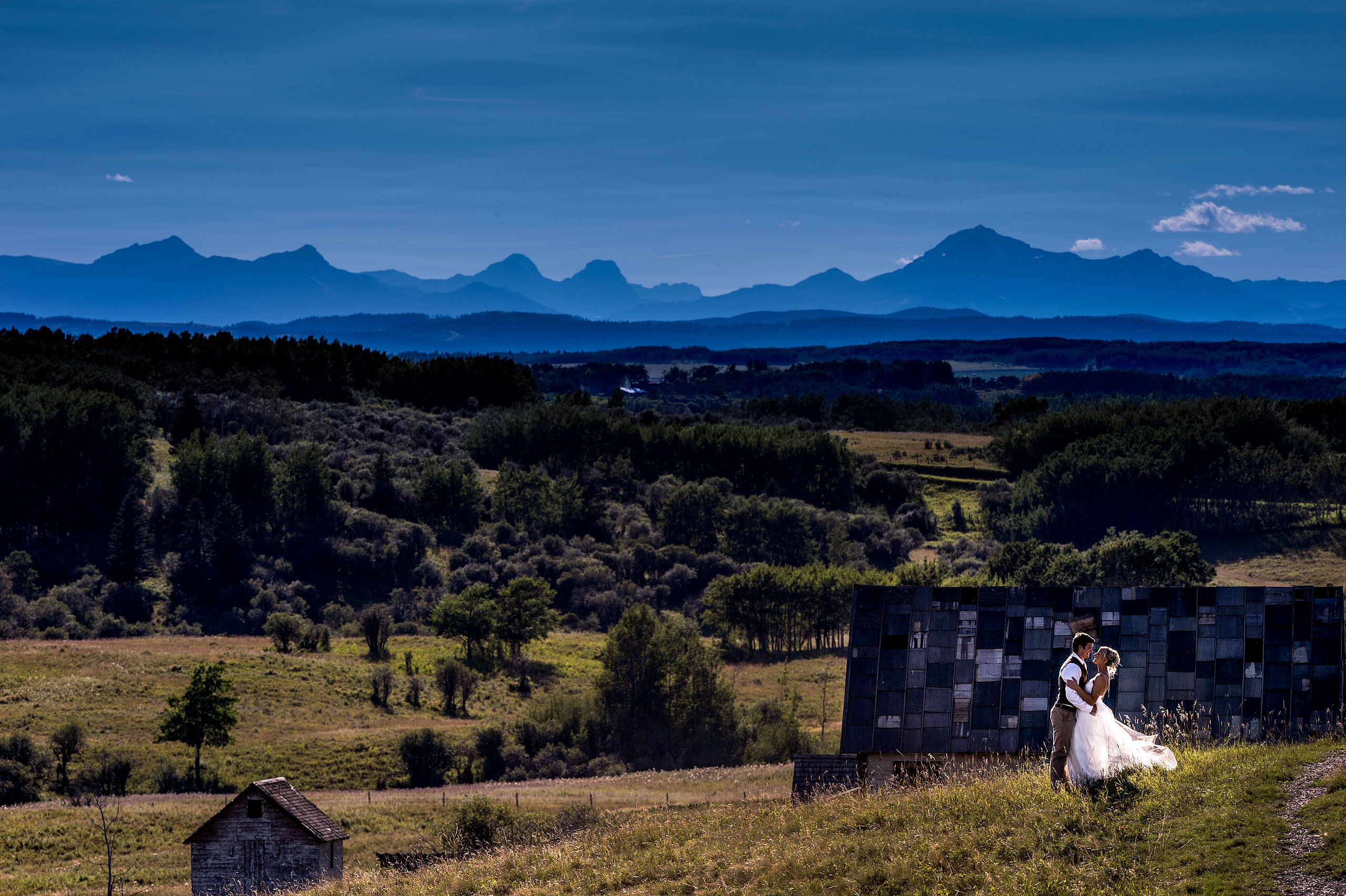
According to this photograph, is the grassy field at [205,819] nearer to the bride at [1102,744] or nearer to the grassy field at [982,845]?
the grassy field at [982,845]

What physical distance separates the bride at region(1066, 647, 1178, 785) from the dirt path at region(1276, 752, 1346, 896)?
4.95 feet

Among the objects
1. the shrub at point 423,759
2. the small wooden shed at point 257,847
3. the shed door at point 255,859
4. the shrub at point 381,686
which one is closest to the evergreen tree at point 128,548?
the shrub at point 381,686

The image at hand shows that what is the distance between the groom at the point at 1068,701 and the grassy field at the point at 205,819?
17.1 metres

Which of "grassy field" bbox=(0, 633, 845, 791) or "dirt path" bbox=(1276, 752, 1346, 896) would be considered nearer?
"dirt path" bbox=(1276, 752, 1346, 896)

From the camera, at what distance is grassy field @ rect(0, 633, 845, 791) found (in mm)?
56219

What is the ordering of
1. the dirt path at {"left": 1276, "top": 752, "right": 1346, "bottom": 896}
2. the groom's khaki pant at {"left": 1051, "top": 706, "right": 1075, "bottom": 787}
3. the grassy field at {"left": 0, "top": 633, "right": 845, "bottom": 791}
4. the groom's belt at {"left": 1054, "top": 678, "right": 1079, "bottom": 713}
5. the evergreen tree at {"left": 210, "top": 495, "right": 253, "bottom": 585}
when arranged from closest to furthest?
the dirt path at {"left": 1276, "top": 752, "right": 1346, "bottom": 896} < the groom's belt at {"left": 1054, "top": 678, "right": 1079, "bottom": 713} < the groom's khaki pant at {"left": 1051, "top": 706, "right": 1075, "bottom": 787} < the grassy field at {"left": 0, "top": 633, "right": 845, "bottom": 791} < the evergreen tree at {"left": 210, "top": 495, "right": 253, "bottom": 585}

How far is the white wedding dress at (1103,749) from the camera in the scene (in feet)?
48.2

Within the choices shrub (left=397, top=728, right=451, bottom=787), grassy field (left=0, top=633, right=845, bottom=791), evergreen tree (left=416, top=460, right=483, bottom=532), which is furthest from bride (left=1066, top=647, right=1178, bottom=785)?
evergreen tree (left=416, top=460, right=483, bottom=532)

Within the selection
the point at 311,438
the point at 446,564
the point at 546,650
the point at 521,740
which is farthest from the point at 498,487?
the point at 521,740

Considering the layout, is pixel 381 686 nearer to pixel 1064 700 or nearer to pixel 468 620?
pixel 468 620

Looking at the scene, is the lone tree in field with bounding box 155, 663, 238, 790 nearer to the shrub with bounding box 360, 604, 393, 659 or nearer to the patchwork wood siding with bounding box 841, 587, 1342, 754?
the shrub with bounding box 360, 604, 393, 659

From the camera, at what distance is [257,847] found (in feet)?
95.9

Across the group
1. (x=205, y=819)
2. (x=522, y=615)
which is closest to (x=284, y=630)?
(x=522, y=615)

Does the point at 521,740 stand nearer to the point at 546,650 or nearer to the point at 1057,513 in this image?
the point at 546,650
